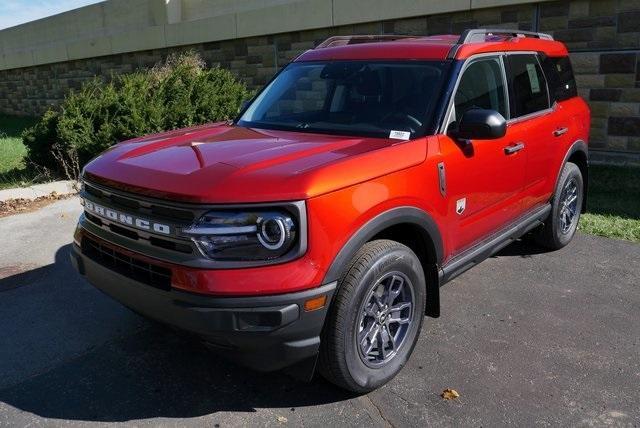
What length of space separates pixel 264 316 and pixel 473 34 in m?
2.66

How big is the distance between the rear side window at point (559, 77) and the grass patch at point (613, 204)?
4.89 ft

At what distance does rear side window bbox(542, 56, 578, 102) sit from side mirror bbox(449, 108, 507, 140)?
1.83 metres

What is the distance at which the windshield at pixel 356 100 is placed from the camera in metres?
3.69

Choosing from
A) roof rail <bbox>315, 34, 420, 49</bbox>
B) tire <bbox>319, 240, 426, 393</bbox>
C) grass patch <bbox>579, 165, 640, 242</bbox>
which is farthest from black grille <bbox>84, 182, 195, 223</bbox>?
grass patch <bbox>579, 165, 640, 242</bbox>

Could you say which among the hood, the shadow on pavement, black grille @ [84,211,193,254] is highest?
the hood

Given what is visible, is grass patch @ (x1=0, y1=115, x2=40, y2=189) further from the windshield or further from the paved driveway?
the windshield

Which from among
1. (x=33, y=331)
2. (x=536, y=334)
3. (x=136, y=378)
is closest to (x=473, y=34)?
(x=536, y=334)

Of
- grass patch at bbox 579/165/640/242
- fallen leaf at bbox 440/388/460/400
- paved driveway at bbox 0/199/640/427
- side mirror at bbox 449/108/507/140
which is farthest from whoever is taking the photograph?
grass patch at bbox 579/165/640/242

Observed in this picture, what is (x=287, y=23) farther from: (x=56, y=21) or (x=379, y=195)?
(x=56, y=21)

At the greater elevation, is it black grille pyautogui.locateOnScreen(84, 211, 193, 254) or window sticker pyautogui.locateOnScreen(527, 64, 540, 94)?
window sticker pyautogui.locateOnScreen(527, 64, 540, 94)

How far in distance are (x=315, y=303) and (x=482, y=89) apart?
7.23 feet

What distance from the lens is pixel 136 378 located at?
341 cm

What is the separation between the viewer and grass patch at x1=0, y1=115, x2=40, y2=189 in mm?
8508

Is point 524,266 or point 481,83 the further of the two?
point 524,266
